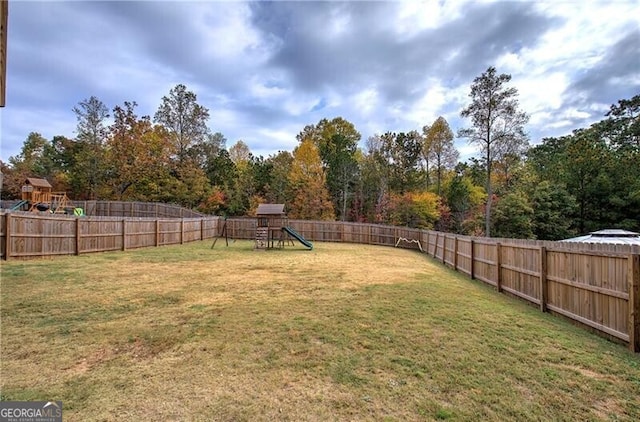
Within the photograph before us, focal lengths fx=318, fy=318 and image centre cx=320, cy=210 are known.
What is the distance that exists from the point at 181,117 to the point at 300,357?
113ft

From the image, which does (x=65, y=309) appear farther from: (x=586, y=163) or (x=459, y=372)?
(x=586, y=163)

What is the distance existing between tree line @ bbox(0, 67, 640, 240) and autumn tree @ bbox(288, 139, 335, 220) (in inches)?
4.2

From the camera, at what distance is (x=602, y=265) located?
4.64 meters

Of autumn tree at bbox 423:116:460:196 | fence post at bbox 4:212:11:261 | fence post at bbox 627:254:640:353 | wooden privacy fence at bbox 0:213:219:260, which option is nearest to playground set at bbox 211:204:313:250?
wooden privacy fence at bbox 0:213:219:260

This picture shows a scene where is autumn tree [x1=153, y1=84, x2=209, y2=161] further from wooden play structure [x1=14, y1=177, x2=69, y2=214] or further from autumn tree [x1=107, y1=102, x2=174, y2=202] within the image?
wooden play structure [x1=14, y1=177, x2=69, y2=214]

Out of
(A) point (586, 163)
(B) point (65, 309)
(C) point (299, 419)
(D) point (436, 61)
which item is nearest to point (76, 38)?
(B) point (65, 309)

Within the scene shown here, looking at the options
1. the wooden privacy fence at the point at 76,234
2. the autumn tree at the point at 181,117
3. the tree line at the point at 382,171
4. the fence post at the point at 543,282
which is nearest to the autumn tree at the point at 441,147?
the tree line at the point at 382,171

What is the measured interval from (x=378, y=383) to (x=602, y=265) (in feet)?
13.0

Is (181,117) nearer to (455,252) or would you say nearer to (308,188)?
(308,188)

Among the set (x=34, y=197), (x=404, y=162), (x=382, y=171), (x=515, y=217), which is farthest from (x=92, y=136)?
(x=515, y=217)

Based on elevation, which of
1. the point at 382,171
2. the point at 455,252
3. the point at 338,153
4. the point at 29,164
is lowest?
the point at 455,252

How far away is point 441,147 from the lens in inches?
1286

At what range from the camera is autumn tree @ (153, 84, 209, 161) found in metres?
32.4

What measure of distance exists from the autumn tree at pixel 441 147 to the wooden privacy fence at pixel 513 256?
1553cm
